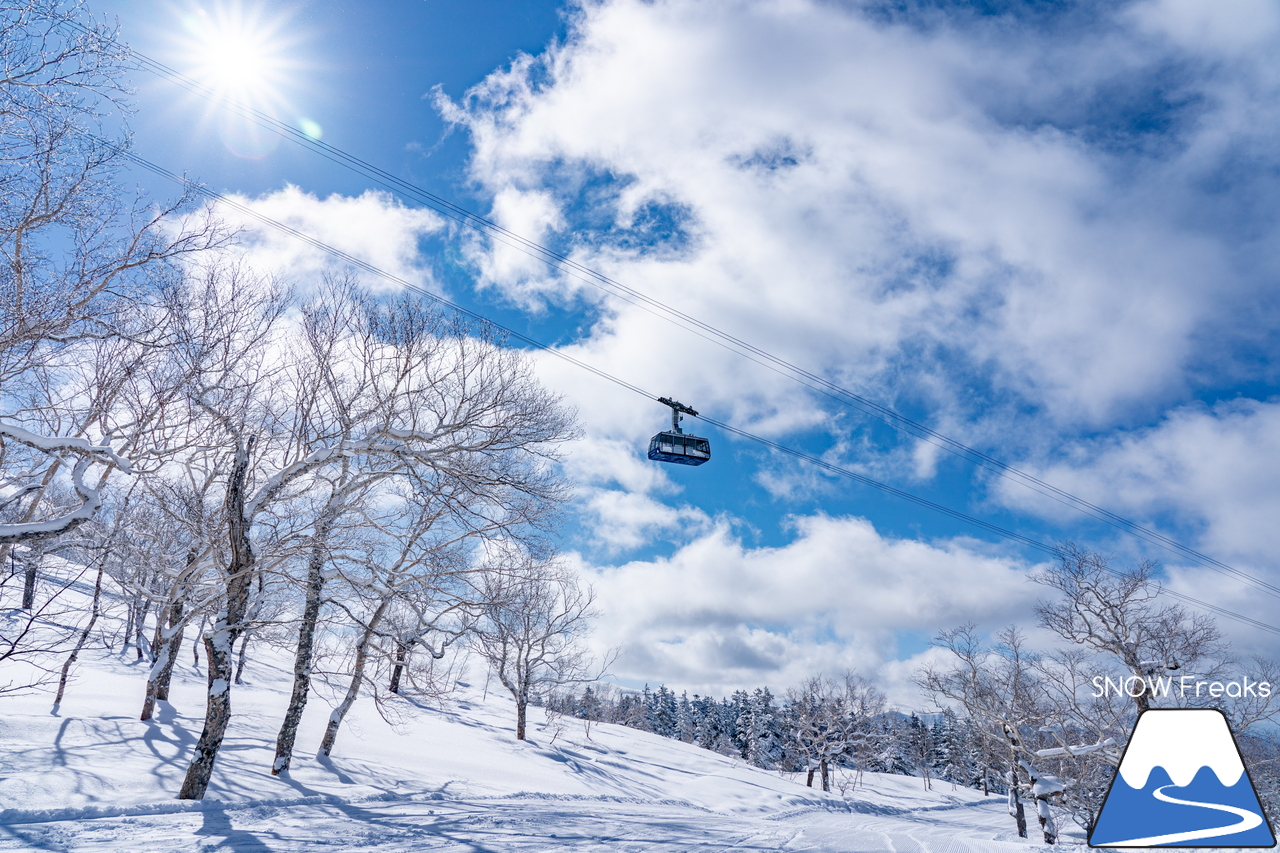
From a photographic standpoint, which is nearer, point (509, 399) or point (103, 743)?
point (509, 399)

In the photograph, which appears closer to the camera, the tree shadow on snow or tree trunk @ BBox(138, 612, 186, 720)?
the tree shadow on snow

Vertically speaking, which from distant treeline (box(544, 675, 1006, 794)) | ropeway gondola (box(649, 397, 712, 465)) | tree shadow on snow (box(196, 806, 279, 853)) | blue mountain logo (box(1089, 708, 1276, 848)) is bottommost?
distant treeline (box(544, 675, 1006, 794))

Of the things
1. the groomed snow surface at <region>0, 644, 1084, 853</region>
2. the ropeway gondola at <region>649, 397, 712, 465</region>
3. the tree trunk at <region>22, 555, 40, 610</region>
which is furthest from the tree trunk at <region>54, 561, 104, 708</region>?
the ropeway gondola at <region>649, 397, 712, 465</region>

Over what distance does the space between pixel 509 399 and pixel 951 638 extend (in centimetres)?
3348

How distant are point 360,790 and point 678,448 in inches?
476

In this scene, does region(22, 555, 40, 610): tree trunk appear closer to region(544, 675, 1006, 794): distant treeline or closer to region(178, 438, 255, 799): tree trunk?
region(178, 438, 255, 799): tree trunk

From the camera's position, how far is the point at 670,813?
15.6 meters

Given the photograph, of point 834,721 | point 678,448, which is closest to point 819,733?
point 834,721

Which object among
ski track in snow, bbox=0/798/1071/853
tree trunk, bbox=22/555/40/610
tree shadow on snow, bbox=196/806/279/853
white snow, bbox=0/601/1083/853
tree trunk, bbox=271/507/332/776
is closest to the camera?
tree shadow on snow, bbox=196/806/279/853

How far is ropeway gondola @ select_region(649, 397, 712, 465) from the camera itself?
1759cm

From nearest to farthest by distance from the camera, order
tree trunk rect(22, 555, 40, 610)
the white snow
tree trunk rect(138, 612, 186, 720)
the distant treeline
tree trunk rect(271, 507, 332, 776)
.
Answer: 1. the white snow
2. tree trunk rect(22, 555, 40, 610)
3. tree trunk rect(138, 612, 186, 720)
4. tree trunk rect(271, 507, 332, 776)
5. the distant treeline

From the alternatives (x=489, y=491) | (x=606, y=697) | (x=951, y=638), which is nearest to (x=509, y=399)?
(x=489, y=491)

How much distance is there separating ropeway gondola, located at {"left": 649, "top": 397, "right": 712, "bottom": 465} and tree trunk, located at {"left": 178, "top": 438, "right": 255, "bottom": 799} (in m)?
9.99

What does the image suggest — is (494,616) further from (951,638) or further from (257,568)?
(951,638)
